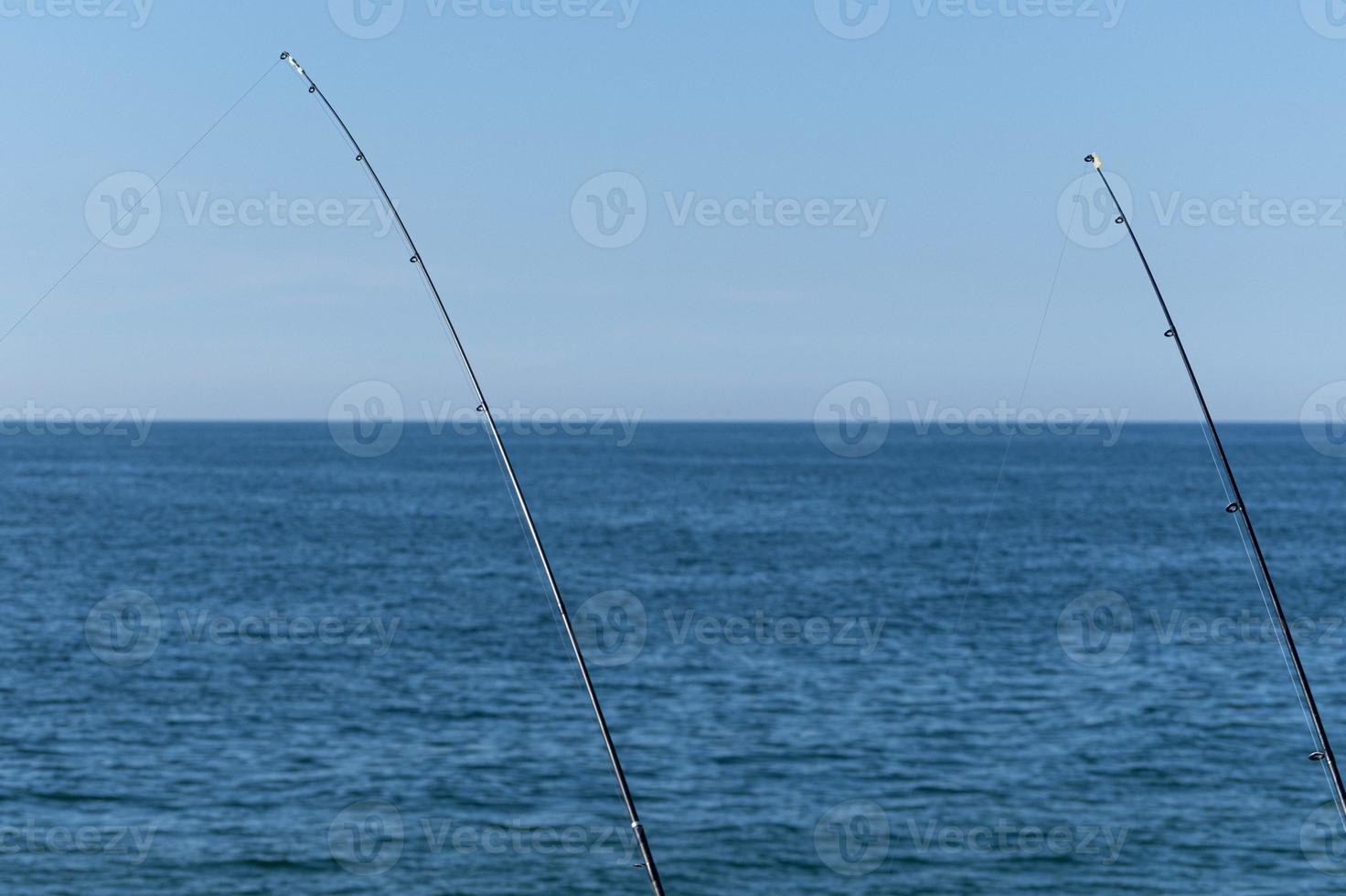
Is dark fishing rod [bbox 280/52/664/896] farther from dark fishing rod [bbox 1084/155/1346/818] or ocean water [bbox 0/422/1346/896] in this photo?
ocean water [bbox 0/422/1346/896]

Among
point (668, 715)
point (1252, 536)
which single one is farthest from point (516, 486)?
point (668, 715)

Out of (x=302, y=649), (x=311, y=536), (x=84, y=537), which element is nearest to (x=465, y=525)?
(x=311, y=536)

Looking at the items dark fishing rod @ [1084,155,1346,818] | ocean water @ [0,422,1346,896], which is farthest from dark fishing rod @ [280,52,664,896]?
ocean water @ [0,422,1346,896]

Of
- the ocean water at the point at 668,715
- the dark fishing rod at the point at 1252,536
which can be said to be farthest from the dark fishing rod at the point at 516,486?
the ocean water at the point at 668,715

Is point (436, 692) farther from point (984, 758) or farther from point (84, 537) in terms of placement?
point (84, 537)

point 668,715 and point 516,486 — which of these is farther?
point 668,715

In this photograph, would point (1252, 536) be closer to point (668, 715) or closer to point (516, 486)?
point (516, 486)

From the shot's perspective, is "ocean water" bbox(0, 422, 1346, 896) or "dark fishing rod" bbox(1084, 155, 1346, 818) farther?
"ocean water" bbox(0, 422, 1346, 896)

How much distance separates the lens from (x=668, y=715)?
123 ft

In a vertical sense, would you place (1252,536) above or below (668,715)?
below

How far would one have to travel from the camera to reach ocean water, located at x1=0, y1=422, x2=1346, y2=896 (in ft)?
90.5

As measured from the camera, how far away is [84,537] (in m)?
79.4

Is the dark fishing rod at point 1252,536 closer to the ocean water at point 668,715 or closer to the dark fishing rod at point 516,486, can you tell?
the dark fishing rod at point 516,486

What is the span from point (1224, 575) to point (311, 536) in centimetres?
5078
